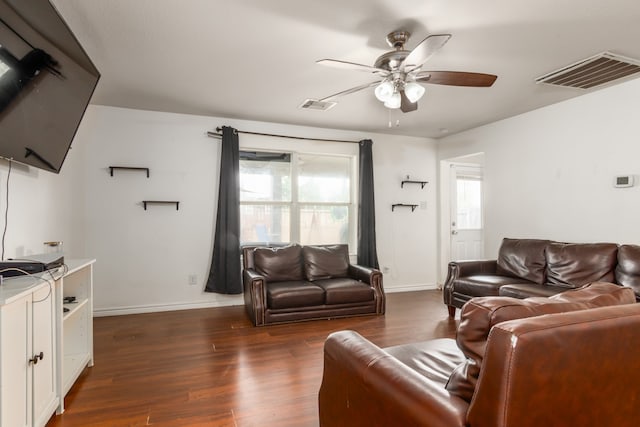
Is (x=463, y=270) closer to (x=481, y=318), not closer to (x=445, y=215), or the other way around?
(x=445, y=215)

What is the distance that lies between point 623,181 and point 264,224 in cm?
412

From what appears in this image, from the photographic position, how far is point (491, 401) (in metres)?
0.90

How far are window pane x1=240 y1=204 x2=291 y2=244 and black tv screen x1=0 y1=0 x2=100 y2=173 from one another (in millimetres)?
2415

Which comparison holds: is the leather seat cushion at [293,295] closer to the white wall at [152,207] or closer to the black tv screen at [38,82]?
the white wall at [152,207]

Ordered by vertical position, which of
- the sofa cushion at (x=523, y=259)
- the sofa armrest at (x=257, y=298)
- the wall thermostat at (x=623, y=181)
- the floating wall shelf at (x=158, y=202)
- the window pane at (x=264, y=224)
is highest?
the wall thermostat at (x=623, y=181)

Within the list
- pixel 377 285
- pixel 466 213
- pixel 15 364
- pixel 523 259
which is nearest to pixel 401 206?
pixel 466 213

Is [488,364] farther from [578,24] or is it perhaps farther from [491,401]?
[578,24]

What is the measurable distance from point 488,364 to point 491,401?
0.09m

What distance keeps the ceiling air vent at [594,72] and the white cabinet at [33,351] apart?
423 cm

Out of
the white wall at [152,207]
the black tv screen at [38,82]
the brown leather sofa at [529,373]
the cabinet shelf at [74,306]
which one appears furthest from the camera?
the white wall at [152,207]

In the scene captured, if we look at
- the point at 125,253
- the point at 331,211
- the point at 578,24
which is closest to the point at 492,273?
the point at 331,211

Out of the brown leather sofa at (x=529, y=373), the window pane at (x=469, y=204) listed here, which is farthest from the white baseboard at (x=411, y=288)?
the brown leather sofa at (x=529, y=373)

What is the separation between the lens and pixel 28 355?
1.76 metres

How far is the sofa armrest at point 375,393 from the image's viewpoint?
41.4 inches
